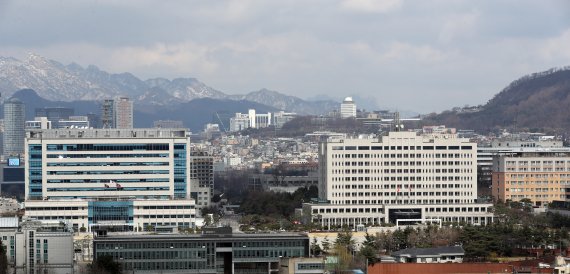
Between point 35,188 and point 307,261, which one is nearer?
point 307,261

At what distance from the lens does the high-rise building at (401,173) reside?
82062 mm

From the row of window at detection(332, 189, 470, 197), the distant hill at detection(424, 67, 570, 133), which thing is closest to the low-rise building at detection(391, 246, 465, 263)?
the row of window at detection(332, 189, 470, 197)

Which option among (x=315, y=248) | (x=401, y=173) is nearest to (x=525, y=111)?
(x=401, y=173)

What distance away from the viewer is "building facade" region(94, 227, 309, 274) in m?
57.3

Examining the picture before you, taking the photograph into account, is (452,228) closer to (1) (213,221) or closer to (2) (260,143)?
(1) (213,221)

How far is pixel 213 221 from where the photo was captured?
78.4 metres

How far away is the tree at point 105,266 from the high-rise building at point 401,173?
2648cm

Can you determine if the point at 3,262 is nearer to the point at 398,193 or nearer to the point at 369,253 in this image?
the point at 369,253

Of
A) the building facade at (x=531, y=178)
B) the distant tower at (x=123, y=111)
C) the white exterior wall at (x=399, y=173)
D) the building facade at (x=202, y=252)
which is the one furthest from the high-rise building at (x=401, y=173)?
the distant tower at (x=123, y=111)

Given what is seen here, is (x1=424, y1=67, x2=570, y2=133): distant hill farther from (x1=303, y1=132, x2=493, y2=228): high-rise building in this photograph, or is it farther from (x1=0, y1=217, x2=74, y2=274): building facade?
(x1=0, y1=217, x2=74, y2=274): building facade

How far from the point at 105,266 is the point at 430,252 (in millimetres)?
10747

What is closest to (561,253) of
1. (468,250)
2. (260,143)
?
(468,250)

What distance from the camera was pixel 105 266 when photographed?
2157 inches

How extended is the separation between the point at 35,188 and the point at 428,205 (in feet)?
59.6
